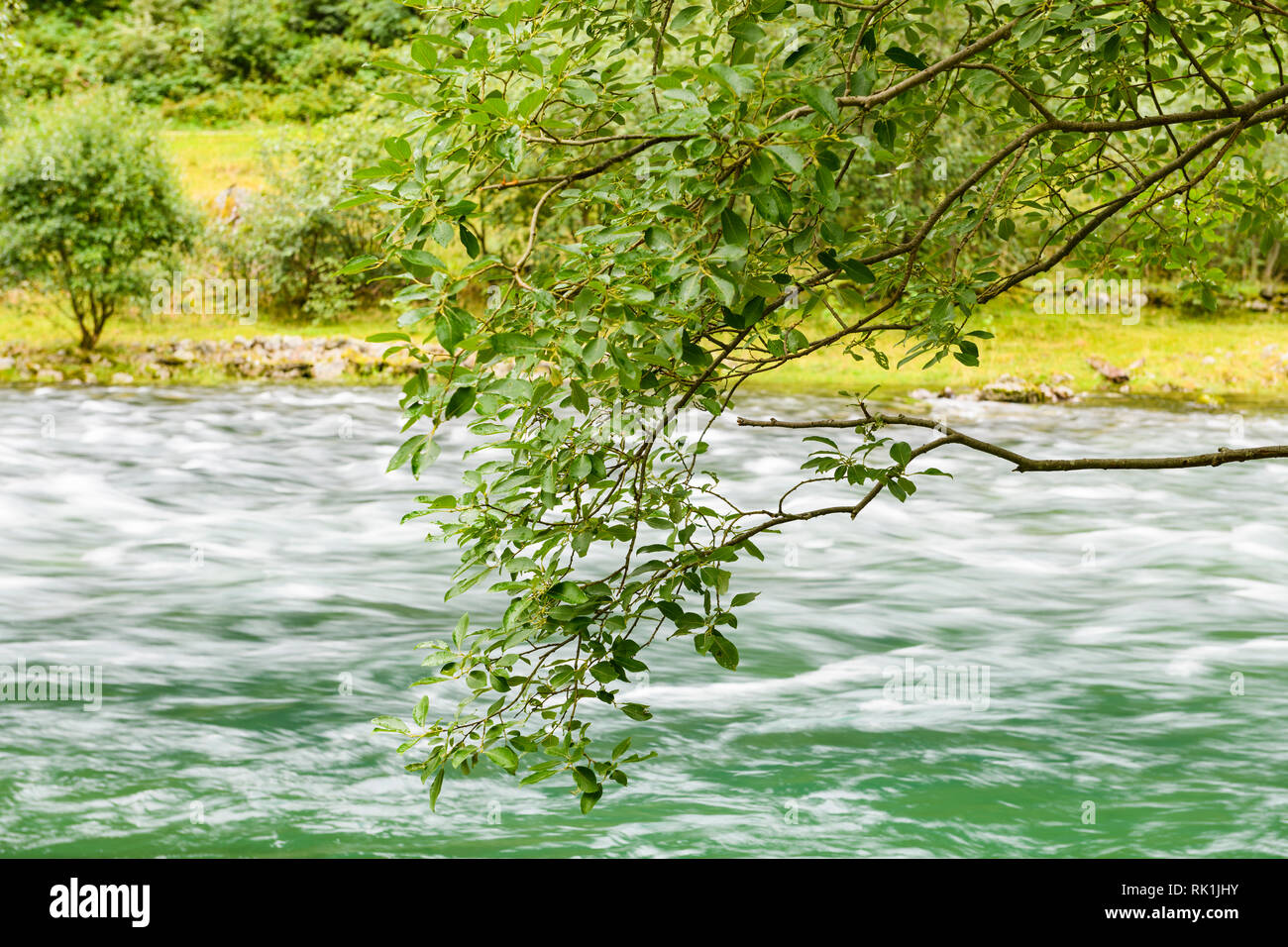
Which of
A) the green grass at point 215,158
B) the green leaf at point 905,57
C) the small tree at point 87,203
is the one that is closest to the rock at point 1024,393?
the small tree at point 87,203

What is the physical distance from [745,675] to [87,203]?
20.4 metres

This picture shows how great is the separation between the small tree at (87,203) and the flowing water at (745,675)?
8.21 m

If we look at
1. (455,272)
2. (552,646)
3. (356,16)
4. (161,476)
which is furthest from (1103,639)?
(356,16)

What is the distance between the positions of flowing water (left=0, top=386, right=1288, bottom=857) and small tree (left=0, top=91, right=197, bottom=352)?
8.21 metres

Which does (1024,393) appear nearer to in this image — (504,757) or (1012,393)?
(1012,393)

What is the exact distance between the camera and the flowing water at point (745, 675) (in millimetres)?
6703

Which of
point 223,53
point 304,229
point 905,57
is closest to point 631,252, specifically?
point 905,57

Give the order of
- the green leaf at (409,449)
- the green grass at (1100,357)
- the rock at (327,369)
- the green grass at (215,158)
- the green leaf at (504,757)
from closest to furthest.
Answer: the green leaf at (409,449) → the green leaf at (504,757) → the green grass at (1100,357) → the rock at (327,369) → the green grass at (215,158)

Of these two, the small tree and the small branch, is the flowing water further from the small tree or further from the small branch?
the small tree

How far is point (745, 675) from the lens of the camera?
9461 millimetres

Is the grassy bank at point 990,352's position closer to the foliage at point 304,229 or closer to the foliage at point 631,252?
the foliage at point 304,229
